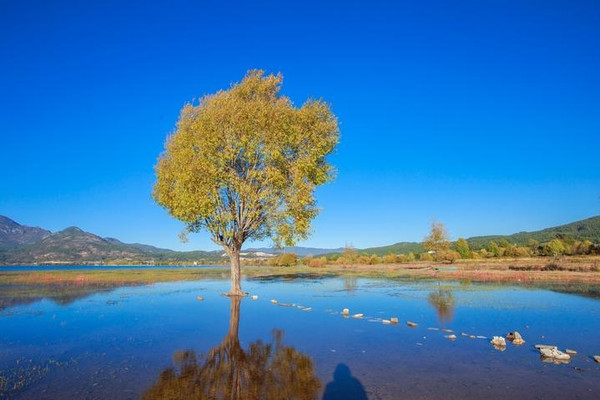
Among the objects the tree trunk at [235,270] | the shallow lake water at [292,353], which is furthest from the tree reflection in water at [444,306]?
the tree trunk at [235,270]

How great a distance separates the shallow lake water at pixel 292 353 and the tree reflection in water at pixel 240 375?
4 cm

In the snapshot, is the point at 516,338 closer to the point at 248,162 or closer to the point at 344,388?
the point at 344,388

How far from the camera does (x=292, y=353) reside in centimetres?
1520

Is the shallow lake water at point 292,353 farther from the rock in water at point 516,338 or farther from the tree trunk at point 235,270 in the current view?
the tree trunk at point 235,270

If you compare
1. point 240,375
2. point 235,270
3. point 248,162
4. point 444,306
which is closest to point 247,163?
point 248,162

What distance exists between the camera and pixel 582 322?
70.0ft

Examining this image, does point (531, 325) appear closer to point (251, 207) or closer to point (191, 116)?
point (251, 207)

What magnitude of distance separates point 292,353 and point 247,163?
23.5 metres

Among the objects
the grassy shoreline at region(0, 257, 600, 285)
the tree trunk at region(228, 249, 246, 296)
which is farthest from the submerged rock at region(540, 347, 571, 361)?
the grassy shoreline at region(0, 257, 600, 285)

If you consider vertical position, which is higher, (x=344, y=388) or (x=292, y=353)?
(x=292, y=353)

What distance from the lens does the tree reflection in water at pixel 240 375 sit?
1064 cm

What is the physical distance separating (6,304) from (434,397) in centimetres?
3477

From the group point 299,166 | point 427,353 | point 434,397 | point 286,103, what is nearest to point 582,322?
point 427,353

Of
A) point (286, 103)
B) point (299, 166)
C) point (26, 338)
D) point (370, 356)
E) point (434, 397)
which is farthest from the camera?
point (286, 103)
